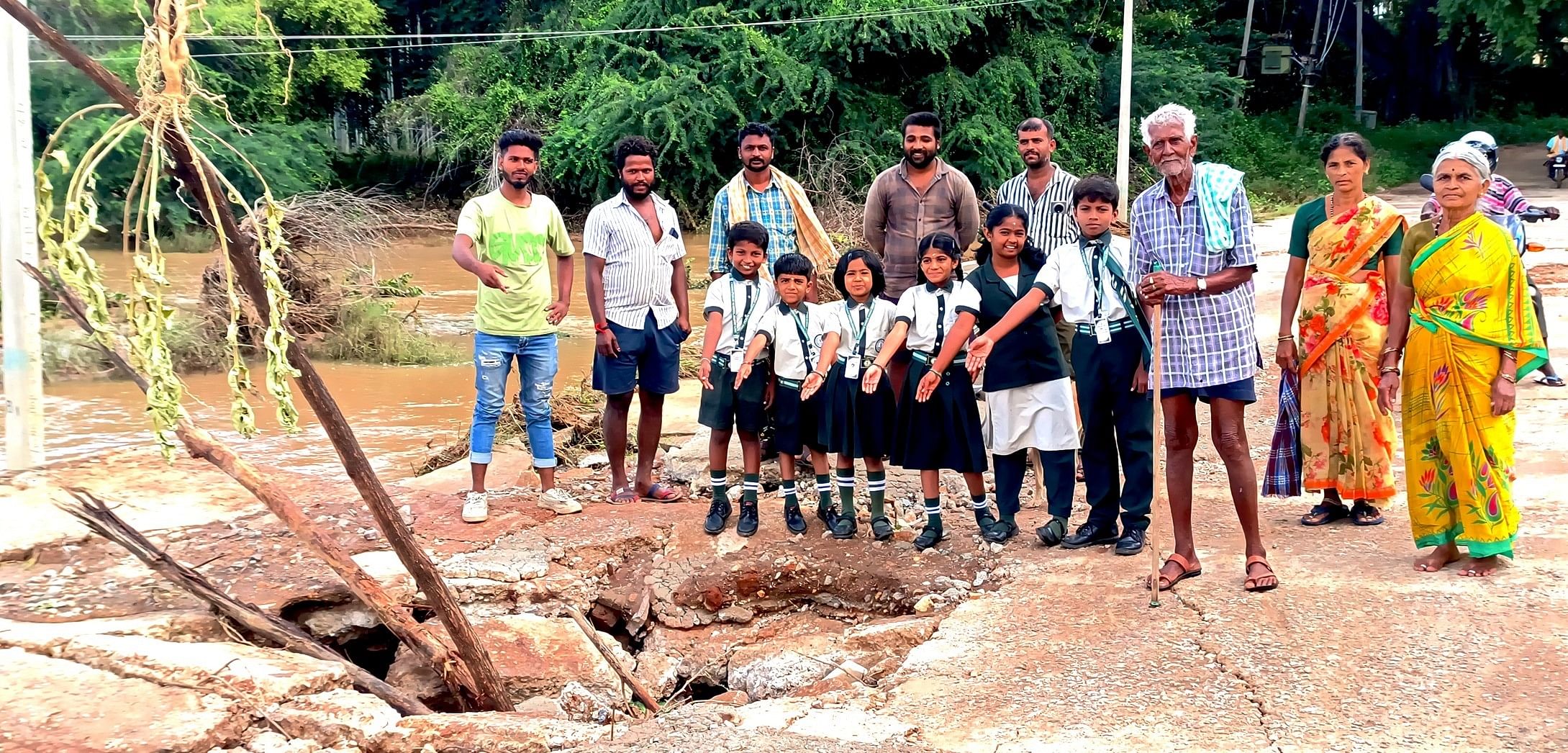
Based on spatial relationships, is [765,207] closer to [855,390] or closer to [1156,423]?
[855,390]

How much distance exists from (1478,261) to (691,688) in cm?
325

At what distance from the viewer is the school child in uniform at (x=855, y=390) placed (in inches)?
213

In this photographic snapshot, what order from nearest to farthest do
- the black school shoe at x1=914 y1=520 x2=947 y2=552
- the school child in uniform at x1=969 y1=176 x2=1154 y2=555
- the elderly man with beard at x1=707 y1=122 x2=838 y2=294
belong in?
the school child in uniform at x1=969 y1=176 x2=1154 y2=555, the black school shoe at x1=914 y1=520 x2=947 y2=552, the elderly man with beard at x1=707 y1=122 x2=838 y2=294

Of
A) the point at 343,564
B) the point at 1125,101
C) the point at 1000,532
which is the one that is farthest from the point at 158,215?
the point at 1125,101

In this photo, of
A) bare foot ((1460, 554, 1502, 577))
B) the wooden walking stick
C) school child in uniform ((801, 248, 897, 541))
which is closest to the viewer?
the wooden walking stick

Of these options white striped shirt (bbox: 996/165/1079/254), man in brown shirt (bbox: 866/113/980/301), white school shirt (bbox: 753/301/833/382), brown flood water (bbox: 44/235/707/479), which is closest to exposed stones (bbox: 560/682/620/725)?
white school shirt (bbox: 753/301/833/382)

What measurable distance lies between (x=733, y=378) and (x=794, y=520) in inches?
27.2

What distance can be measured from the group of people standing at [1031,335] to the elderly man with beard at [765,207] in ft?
0.05

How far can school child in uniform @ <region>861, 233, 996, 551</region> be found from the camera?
526cm

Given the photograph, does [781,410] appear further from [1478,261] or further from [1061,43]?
[1061,43]

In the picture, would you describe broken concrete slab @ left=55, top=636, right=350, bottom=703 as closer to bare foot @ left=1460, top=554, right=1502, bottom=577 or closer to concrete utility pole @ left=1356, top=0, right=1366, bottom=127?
bare foot @ left=1460, top=554, right=1502, bottom=577

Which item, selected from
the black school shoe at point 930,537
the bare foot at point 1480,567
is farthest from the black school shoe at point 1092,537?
the bare foot at point 1480,567

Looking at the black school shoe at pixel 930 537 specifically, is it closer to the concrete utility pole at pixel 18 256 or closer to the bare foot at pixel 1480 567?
the bare foot at pixel 1480 567

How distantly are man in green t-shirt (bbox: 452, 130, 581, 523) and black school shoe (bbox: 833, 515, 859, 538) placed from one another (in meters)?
1.27
